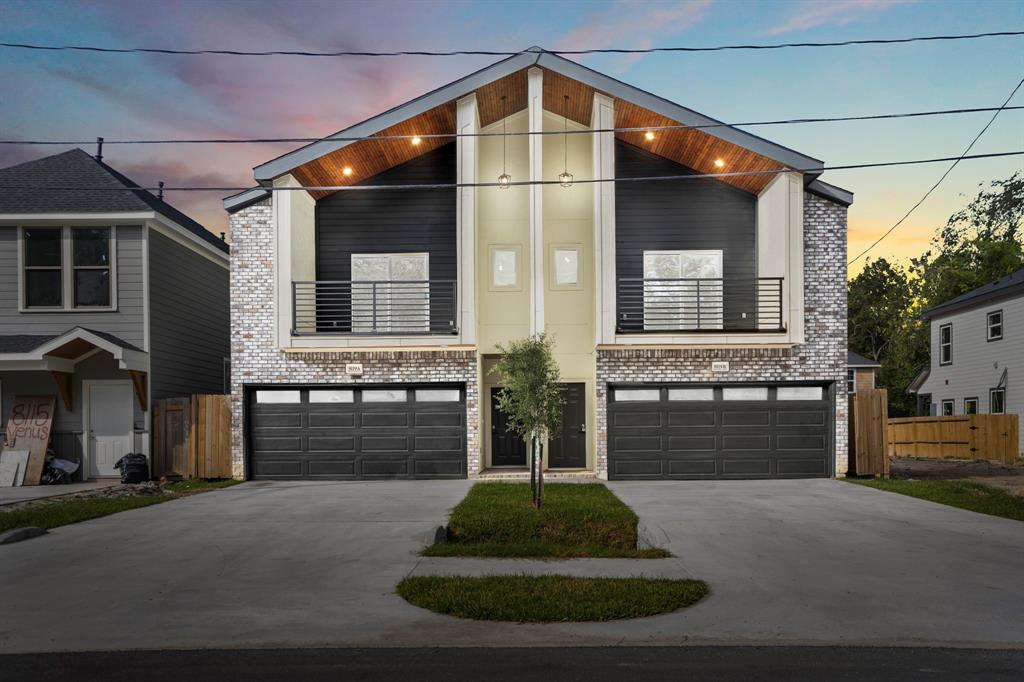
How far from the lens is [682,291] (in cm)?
1905

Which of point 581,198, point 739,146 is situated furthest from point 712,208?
point 581,198

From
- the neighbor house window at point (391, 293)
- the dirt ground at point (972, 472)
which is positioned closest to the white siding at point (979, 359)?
the dirt ground at point (972, 472)

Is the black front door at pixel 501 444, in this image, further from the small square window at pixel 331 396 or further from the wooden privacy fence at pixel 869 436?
the wooden privacy fence at pixel 869 436

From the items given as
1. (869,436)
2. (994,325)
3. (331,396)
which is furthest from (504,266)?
(994,325)

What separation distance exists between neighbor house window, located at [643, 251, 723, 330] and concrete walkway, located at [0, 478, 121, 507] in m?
13.3

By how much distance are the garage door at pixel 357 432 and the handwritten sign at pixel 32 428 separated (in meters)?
4.70

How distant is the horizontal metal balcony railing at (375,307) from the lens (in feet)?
60.0

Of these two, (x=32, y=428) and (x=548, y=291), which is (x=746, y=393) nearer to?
(x=548, y=291)

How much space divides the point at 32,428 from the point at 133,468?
105 inches

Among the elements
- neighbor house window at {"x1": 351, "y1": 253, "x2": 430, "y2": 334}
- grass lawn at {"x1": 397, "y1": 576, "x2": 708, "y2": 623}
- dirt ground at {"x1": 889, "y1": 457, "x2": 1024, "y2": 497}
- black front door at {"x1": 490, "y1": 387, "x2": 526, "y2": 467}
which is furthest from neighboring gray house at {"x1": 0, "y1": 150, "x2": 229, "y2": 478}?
dirt ground at {"x1": 889, "y1": 457, "x2": 1024, "y2": 497}

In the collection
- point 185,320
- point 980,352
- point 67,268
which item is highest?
point 67,268

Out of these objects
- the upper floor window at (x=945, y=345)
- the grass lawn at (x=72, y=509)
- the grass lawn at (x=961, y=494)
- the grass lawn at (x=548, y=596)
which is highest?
the upper floor window at (x=945, y=345)

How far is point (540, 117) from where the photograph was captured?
17797 mm

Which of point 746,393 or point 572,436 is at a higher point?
point 746,393
